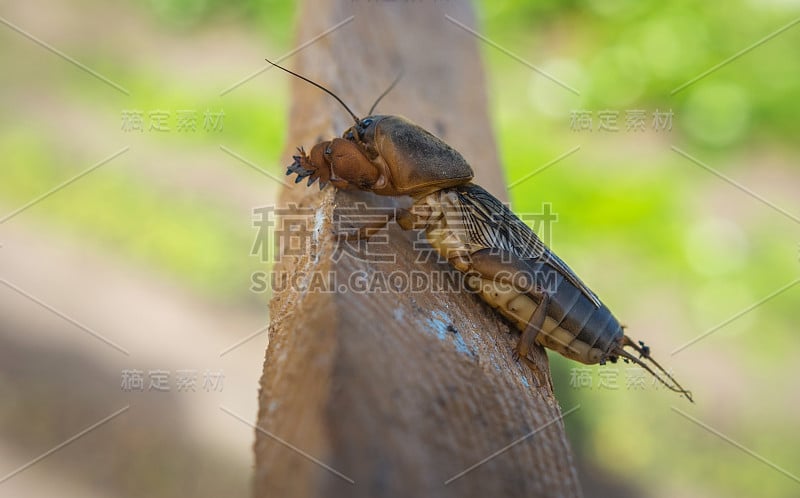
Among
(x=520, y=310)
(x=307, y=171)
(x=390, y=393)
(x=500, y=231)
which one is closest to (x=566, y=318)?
(x=520, y=310)

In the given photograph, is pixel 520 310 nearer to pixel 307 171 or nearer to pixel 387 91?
pixel 307 171

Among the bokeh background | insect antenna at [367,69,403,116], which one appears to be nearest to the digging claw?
insect antenna at [367,69,403,116]

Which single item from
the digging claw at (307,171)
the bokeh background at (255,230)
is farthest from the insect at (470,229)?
the bokeh background at (255,230)

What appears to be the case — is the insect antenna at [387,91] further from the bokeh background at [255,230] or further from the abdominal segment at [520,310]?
the abdominal segment at [520,310]

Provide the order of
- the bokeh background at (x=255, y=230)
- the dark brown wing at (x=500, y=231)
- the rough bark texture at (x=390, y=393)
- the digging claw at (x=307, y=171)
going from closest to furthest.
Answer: the rough bark texture at (x=390, y=393) → the digging claw at (x=307, y=171) → the dark brown wing at (x=500, y=231) → the bokeh background at (x=255, y=230)

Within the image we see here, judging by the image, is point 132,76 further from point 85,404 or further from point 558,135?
point 558,135

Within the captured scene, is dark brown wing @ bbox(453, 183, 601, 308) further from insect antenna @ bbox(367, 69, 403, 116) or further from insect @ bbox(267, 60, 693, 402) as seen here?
insect antenna @ bbox(367, 69, 403, 116)

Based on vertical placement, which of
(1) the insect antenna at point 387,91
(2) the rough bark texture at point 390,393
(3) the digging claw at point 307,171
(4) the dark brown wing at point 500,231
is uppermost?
(1) the insect antenna at point 387,91
